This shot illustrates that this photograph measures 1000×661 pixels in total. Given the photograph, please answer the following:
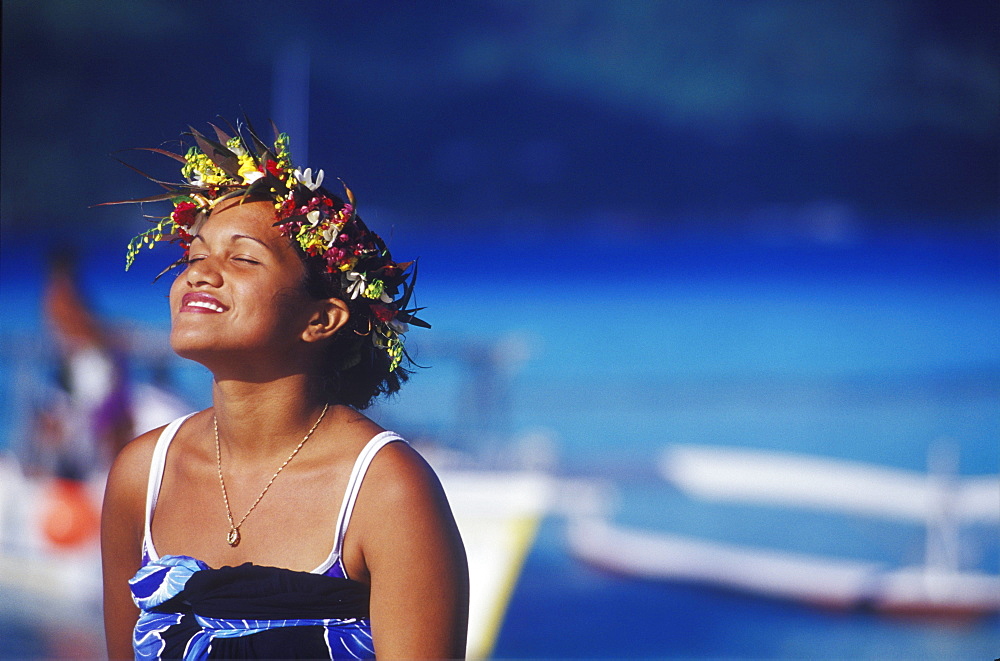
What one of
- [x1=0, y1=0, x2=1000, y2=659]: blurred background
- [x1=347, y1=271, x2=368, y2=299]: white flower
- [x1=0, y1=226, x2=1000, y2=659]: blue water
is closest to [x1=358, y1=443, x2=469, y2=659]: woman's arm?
[x1=347, y1=271, x2=368, y2=299]: white flower

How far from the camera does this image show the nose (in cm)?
119

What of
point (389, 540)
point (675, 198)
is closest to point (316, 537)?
point (389, 540)

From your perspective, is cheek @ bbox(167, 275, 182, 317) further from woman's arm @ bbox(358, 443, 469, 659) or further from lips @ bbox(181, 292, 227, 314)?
woman's arm @ bbox(358, 443, 469, 659)

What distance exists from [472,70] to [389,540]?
59.9 ft

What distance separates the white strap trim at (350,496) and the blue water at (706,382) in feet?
14.4

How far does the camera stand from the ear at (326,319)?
125 centimetres

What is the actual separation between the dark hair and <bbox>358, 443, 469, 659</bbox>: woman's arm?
188 mm

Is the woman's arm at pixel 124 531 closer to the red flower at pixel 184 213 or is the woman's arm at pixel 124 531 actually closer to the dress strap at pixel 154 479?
the dress strap at pixel 154 479

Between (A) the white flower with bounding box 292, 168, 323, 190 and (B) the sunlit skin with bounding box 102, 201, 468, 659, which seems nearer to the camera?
(B) the sunlit skin with bounding box 102, 201, 468, 659

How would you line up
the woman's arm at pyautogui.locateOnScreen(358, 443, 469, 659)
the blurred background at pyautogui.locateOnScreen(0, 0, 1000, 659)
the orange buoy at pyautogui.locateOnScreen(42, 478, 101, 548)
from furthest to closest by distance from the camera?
the blurred background at pyautogui.locateOnScreen(0, 0, 1000, 659), the orange buoy at pyautogui.locateOnScreen(42, 478, 101, 548), the woman's arm at pyautogui.locateOnScreen(358, 443, 469, 659)

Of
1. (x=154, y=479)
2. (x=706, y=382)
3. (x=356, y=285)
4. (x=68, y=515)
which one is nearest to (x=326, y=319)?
(x=356, y=285)

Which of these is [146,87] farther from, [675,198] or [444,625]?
[444,625]

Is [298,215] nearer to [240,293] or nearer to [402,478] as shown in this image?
[240,293]

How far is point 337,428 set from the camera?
4.11 feet
